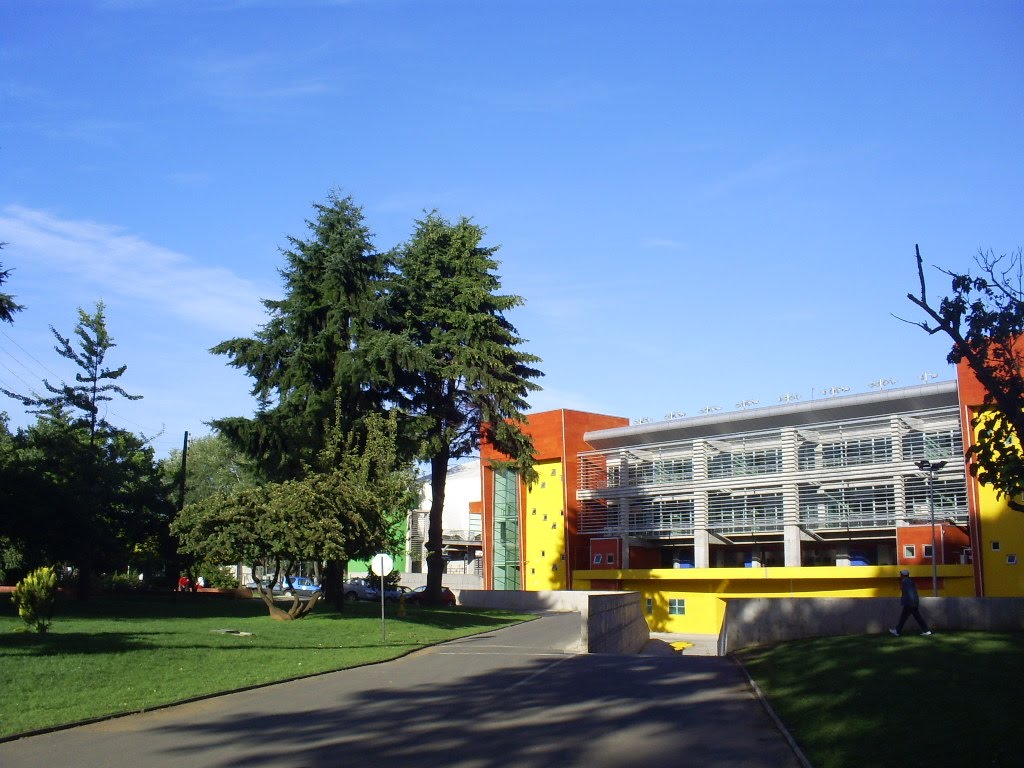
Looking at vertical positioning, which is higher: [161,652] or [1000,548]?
[1000,548]

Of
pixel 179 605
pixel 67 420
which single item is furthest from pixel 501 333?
pixel 67 420

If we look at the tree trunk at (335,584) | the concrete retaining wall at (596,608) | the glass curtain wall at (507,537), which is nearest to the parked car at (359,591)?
the concrete retaining wall at (596,608)

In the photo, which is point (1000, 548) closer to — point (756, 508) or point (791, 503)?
point (791, 503)

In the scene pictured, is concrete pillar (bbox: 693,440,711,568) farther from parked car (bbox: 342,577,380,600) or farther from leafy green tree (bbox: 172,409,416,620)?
leafy green tree (bbox: 172,409,416,620)

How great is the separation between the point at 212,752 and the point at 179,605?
30.0m

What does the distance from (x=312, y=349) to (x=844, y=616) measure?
2145cm

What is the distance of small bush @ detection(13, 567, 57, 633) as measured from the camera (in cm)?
2175

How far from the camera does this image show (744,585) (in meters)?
56.2

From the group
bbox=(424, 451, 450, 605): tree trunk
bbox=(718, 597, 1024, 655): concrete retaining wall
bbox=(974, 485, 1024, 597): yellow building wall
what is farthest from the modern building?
bbox=(718, 597, 1024, 655): concrete retaining wall

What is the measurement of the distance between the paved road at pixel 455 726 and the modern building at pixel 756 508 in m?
27.4

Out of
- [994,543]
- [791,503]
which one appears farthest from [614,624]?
[791,503]

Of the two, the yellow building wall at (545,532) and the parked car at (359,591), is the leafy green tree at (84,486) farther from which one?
the yellow building wall at (545,532)

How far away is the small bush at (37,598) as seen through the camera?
71.4 ft

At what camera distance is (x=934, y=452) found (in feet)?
167
